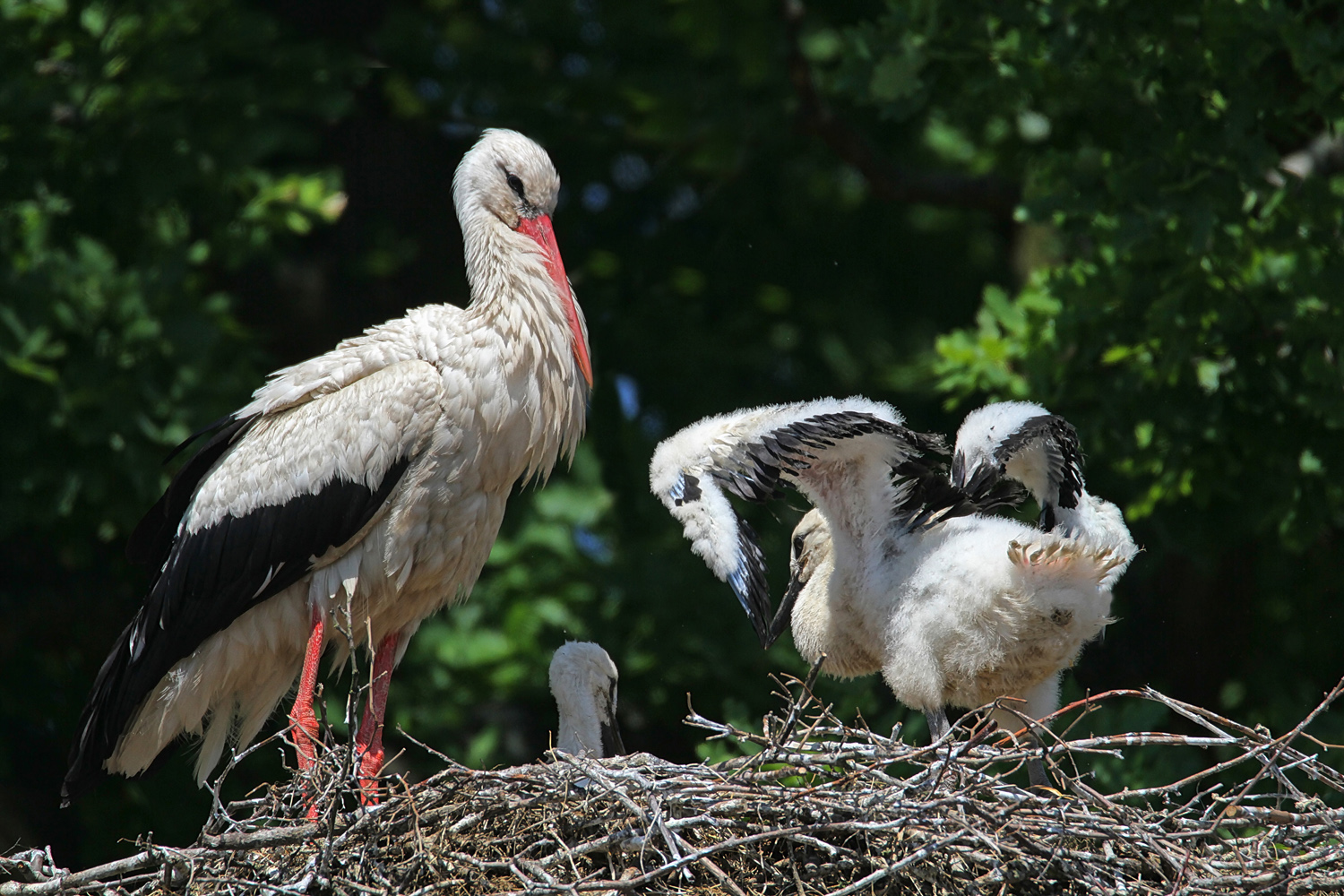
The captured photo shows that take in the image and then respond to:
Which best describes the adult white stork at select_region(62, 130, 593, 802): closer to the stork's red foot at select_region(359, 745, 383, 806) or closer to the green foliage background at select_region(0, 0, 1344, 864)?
the stork's red foot at select_region(359, 745, 383, 806)

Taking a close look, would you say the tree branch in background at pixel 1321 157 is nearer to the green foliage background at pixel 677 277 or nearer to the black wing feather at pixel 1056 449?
the green foliage background at pixel 677 277

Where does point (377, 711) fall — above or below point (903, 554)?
below

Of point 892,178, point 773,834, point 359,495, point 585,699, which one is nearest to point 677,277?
point 892,178

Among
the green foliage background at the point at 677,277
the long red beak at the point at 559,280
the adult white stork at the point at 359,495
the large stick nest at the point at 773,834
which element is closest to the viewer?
the large stick nest at the point at 773,834

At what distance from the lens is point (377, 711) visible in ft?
16.1

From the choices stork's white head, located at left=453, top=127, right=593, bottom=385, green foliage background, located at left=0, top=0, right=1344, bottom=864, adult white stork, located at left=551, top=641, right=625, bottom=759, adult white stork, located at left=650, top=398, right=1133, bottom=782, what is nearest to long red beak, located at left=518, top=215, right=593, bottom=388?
stork's white head, located at left=453, top=127, right=593, bottom=385

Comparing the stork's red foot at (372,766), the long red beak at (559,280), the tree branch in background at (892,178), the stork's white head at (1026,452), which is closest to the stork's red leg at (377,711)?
the stork's red foot at (372,766)

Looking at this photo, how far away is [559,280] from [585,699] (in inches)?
53.2

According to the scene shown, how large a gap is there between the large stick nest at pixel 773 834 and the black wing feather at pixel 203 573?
98 centimetres

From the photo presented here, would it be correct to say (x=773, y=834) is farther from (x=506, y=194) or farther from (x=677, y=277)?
(x=677, y=277)

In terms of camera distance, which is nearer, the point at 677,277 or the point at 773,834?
the point at 773,834

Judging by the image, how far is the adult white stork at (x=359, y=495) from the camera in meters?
4.66

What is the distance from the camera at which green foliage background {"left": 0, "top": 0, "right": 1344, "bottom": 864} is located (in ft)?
18.7

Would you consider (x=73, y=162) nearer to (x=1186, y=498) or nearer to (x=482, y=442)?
(x=482, y=442)
